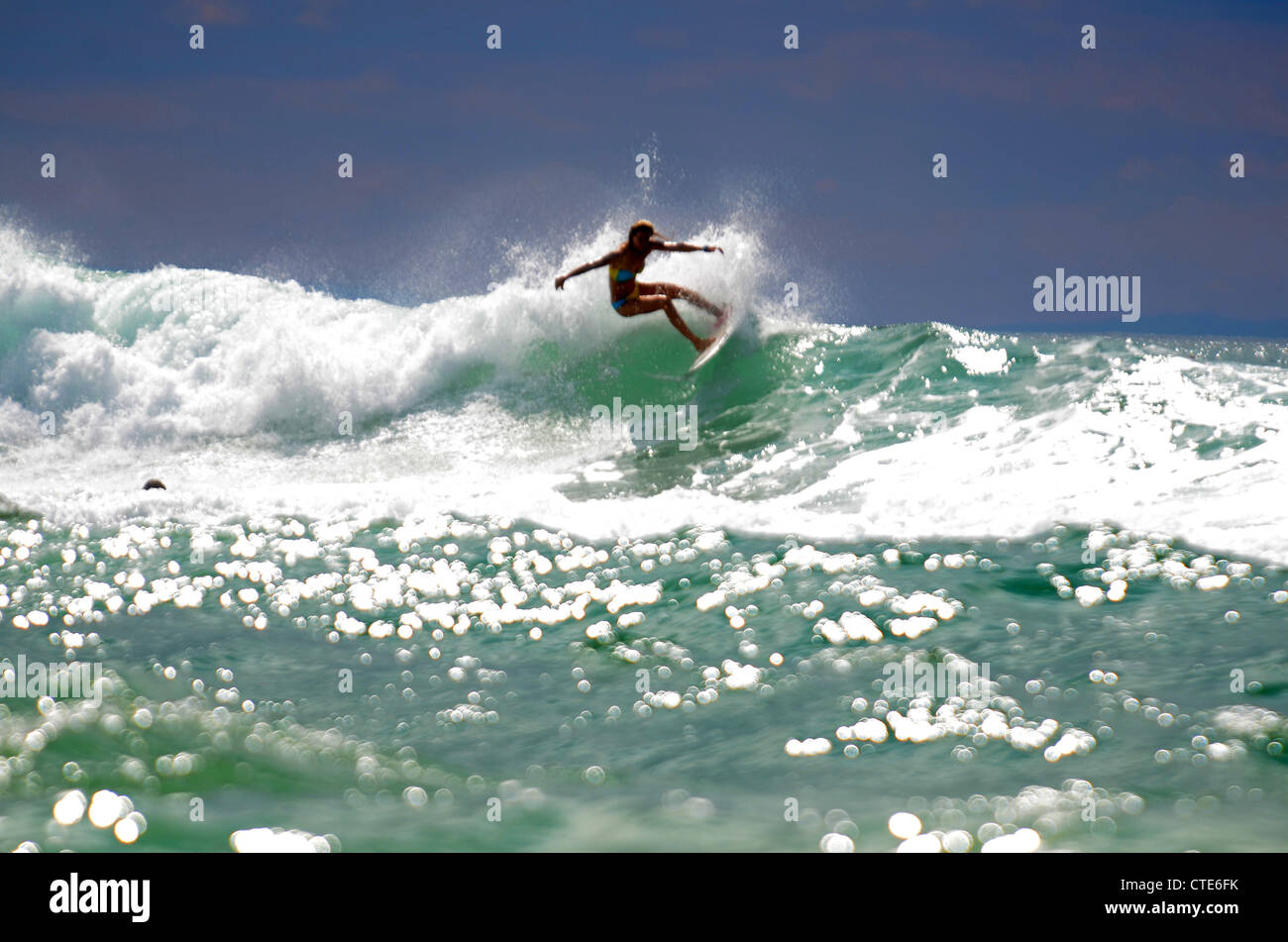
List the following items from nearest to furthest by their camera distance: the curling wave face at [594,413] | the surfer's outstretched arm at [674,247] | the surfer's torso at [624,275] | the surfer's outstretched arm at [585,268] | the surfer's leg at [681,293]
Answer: the curling wave face at [594,413] → the surfer's outstretched arm at [674,247] → the surfer's outstretched arm at [585,268] → the surfer's torso at [624,275] → the surfer's leg at [681,293]

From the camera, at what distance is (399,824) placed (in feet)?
16.5

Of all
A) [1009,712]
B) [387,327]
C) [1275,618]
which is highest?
[387,327]

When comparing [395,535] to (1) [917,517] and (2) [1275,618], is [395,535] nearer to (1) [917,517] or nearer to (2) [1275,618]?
(1) [917,517]

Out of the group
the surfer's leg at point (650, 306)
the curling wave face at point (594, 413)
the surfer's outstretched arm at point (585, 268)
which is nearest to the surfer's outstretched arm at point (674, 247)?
the surfer's outstretched arm at point (585, 268)

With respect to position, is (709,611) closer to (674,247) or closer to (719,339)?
(674,247)

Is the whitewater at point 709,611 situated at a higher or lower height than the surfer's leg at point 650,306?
lower

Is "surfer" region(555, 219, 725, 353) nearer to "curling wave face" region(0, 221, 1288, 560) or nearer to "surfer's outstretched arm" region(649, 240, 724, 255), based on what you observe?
"surfer's outstretched arm" region(649, 240, 724, 255)

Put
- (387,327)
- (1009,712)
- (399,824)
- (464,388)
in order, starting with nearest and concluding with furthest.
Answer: (399,824), (1009,712), (464,388), (387,327)

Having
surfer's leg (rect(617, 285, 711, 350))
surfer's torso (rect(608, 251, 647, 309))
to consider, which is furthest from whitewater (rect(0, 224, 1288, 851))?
surfer's torso (rect(608, 251, 647, 309))

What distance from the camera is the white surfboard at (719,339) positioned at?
53.8 feet

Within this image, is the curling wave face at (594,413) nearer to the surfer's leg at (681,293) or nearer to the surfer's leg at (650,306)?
the surfer's leg at (681,293)

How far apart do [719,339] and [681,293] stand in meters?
1.05
